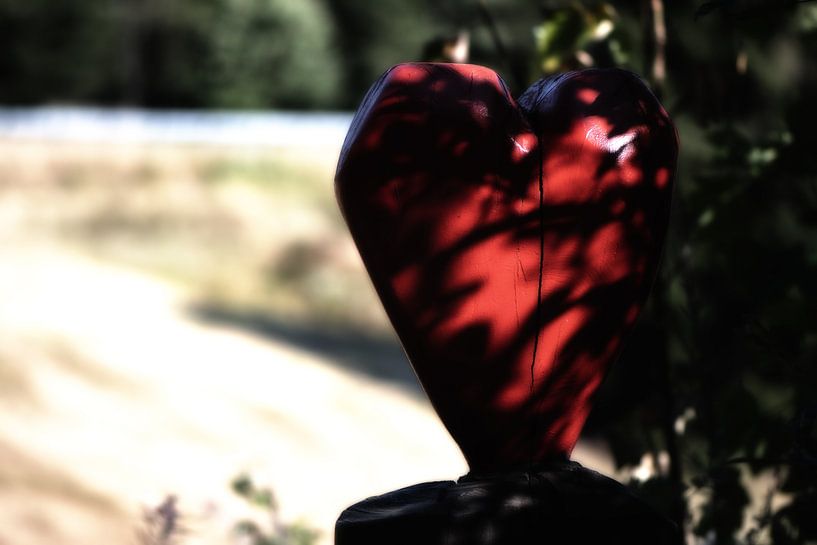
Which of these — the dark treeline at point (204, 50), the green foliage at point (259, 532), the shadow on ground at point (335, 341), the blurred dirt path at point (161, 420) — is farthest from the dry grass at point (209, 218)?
the green foliage at point (259, 532)

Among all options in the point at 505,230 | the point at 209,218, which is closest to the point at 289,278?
the point at 209,218

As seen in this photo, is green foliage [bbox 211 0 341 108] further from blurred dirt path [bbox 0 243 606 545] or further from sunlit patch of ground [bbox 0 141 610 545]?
blurred dirt path [bbox 0 243 606 545]

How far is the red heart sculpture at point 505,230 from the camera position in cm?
154

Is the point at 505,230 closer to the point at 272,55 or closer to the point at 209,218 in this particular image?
the point at 209,218

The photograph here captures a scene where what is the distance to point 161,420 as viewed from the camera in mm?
10438

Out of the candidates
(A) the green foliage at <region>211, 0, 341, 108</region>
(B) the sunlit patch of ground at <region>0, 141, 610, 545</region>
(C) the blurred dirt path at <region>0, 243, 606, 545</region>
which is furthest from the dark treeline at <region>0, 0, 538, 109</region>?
(C) the blurred dirt path at <region>0, 243, 606, 545</region>

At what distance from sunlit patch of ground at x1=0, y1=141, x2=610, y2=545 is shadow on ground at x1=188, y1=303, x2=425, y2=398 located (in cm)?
5

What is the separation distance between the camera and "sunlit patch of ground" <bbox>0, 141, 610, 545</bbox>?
8359 millimetres

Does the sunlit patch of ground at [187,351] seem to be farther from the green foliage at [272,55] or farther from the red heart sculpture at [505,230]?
the green foliage at [272,55]

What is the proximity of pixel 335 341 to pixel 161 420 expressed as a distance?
4.43m

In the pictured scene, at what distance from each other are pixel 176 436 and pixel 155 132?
11.3 metres

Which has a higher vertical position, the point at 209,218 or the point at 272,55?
the point at 272,55

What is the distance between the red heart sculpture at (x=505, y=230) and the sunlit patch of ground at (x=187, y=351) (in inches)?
63.6

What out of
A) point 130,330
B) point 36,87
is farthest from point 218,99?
point 130,330
